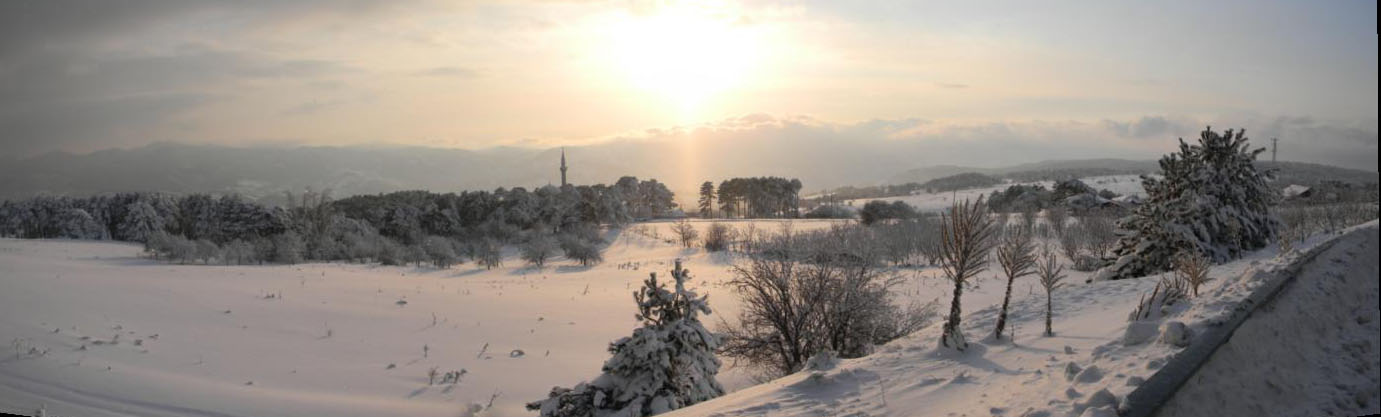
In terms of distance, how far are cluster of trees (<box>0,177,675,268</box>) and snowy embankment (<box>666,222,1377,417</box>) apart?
88.1 ft

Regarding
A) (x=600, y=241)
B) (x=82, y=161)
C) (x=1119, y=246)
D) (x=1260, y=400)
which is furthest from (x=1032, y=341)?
(x=600, y=241)

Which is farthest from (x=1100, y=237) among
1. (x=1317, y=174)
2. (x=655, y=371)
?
(x=655, y=371)

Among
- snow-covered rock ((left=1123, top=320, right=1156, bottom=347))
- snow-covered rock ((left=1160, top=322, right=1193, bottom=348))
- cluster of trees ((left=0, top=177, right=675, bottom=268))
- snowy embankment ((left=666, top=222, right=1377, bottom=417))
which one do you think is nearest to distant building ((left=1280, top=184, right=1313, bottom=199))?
snowy embankment ((left=666, top=222, right=1377, bottom=417))

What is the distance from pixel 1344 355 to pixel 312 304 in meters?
18.0

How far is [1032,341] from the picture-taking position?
7879 mm

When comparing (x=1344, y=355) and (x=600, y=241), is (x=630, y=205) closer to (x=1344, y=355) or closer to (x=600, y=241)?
(x=600, y=241)

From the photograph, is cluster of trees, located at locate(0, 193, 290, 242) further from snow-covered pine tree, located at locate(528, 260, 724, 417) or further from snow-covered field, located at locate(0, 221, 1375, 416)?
snow-covered pine tree, located at locate(528, 260, 724, 417)

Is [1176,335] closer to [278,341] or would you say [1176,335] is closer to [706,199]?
[278,341]

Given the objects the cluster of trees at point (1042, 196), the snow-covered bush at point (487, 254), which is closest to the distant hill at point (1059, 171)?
the cluster of trees at point (1042, 196)

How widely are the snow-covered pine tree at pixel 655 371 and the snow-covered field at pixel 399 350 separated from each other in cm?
63

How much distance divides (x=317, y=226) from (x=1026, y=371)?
39787 mm

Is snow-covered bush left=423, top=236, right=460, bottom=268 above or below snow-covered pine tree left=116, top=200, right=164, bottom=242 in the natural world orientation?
below

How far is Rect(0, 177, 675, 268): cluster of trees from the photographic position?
3138 cm

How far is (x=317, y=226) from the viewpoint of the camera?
3688 centimetres
